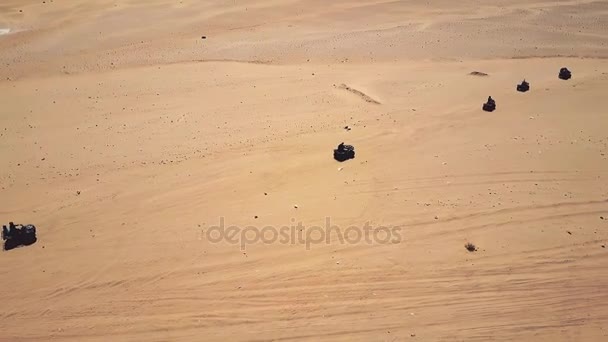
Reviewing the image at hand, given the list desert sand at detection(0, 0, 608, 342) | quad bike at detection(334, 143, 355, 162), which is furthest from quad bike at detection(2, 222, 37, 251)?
quad bike at detection(334, 143, 355, 162)

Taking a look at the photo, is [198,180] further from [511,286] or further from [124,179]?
[511,286]

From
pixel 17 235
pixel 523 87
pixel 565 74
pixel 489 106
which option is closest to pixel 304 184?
pixel 17 235

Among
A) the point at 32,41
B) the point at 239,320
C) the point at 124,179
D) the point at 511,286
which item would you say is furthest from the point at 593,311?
the point at 32,41

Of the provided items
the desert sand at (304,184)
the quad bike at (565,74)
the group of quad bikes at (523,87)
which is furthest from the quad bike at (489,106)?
the quad bike at (565,74)

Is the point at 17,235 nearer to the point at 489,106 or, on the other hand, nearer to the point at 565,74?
the point at 489,106

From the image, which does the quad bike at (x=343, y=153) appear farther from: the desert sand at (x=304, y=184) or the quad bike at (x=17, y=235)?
the quad bike at (x=17, y=235)
